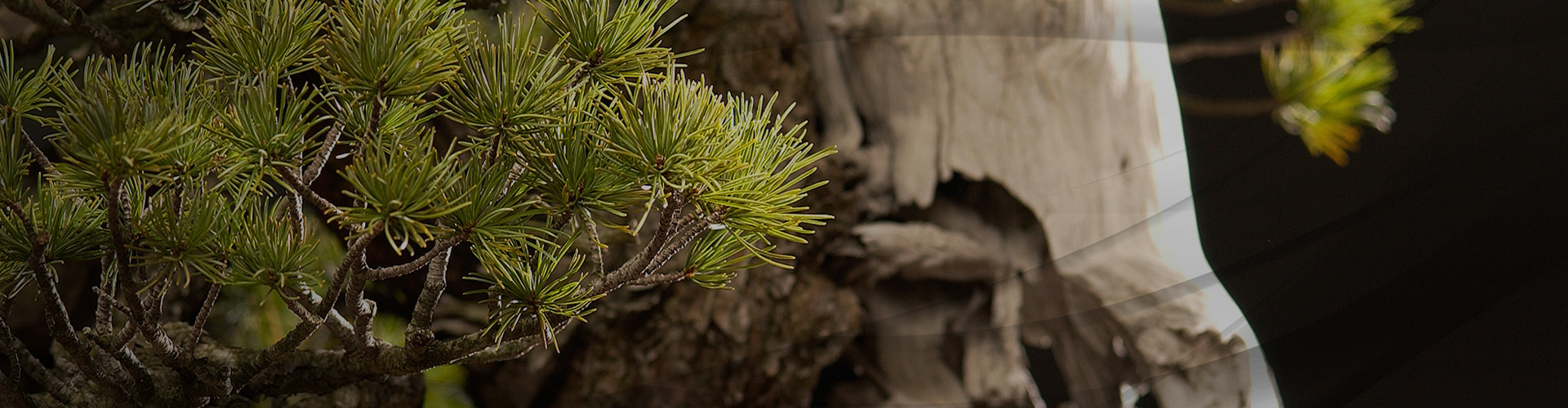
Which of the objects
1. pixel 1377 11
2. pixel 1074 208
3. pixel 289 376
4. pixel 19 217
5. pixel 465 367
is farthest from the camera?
pixel 1074 208

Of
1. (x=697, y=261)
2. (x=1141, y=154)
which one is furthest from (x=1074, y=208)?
(x=697, y=261)

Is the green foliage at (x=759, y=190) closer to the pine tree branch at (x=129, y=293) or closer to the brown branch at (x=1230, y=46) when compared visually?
the pine tree branch at (x=129, y=293)

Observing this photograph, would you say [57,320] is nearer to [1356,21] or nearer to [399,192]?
[399,192]

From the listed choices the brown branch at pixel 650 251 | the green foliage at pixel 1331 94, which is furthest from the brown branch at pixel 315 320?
the green foliage at pixel 1331 94

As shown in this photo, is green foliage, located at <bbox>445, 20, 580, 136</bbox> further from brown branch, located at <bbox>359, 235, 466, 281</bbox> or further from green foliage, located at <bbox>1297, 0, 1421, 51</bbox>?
green foliage, located at <bbox>1297, 0, 1421, 51</bbox>

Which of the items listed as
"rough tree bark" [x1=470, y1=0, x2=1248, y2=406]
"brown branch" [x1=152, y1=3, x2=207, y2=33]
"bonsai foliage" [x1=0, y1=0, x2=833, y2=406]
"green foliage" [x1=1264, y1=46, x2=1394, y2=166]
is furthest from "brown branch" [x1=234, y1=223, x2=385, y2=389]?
"green foliage" [x1=1264, y1=46, x2=1394, y2=166]

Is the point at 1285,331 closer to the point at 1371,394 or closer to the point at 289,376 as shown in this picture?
the point at 1371,394
